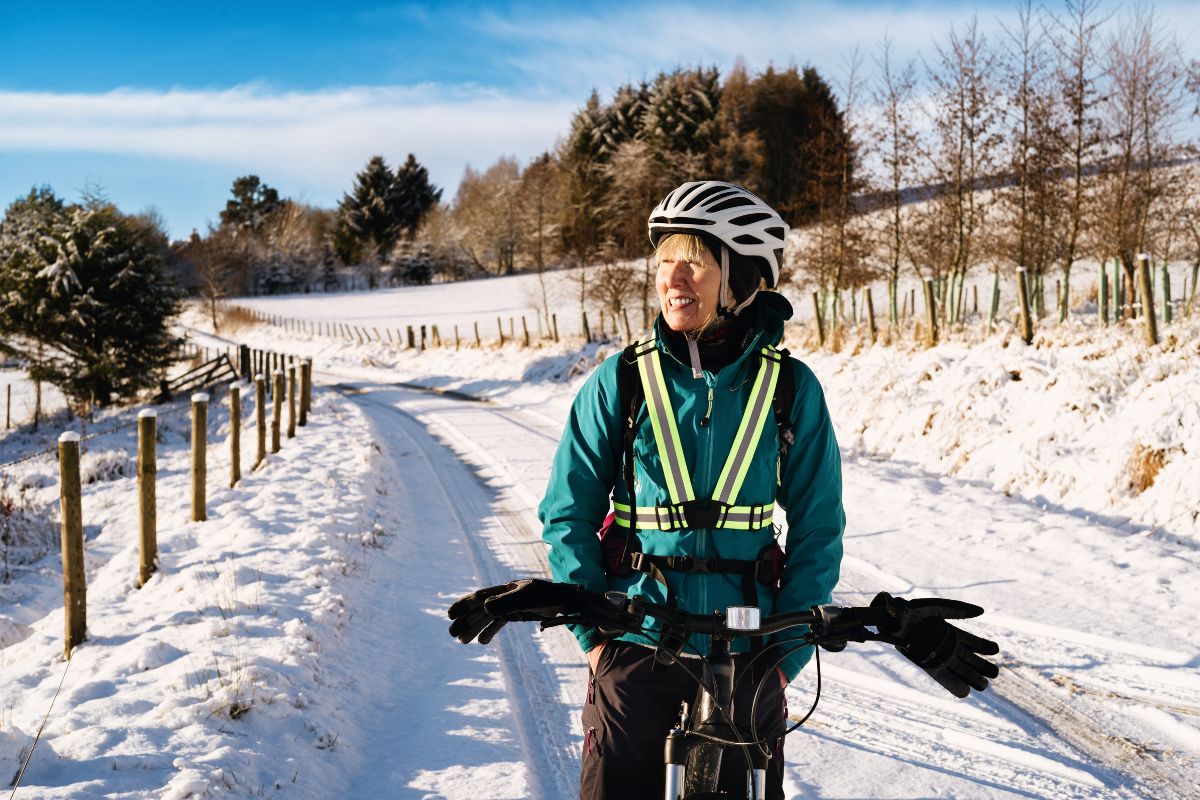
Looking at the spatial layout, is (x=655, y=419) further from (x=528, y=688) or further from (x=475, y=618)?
(x=528, y=688)

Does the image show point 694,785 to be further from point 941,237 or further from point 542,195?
point 542,195

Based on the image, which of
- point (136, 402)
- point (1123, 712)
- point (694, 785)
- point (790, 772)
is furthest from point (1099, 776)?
point (136, 402)

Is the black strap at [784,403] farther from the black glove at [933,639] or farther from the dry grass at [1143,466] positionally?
the dry grass at [1143,466]

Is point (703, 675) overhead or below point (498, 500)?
overhead

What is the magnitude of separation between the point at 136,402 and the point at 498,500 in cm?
2396

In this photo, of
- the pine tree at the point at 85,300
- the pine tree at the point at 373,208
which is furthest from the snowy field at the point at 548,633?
the pine tree at the point at 373,208

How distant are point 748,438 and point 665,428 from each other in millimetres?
221

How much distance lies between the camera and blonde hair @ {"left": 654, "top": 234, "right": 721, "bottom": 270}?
2320 millimetres

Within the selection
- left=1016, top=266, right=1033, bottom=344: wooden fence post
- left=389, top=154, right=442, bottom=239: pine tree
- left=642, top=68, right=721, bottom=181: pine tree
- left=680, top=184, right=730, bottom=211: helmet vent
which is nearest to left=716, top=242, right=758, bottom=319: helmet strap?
left=680, top=184, right=730, bottom=211: helmet vent

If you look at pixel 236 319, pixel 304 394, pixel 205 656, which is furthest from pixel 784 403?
pixel 236 319

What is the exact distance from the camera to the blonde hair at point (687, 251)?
232 cm

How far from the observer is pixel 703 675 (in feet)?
6.73

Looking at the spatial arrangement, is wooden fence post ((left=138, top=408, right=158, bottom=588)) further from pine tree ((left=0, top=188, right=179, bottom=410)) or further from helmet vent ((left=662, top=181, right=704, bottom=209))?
pine tree ((left=0, top=188, right=179, bottom=410))

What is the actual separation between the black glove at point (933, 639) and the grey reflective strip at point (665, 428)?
553mm
